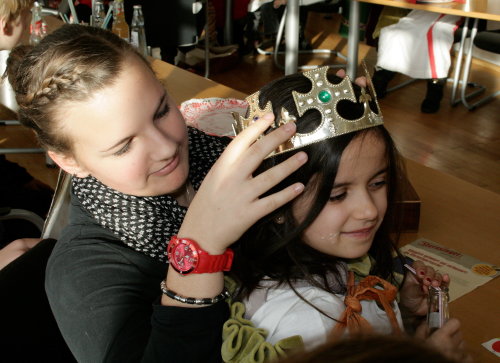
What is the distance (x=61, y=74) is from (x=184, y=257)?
1.33 feet

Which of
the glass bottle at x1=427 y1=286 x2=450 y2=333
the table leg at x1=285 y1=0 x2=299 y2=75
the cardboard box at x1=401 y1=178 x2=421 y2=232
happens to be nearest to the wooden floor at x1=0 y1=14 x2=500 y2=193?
the table leg at x1=285 y1=0 x2=299 y2=75

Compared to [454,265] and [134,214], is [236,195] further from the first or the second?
[454,265]

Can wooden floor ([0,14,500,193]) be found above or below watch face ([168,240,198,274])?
below

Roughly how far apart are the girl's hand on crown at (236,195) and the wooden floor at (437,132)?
2.42m

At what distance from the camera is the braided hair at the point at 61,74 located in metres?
1.02

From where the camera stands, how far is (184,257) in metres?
0.88

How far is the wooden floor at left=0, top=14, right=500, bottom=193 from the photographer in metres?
3.31

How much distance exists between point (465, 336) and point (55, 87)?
0.83 m

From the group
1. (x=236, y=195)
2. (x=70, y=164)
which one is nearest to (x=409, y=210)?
(x=236, y=195)

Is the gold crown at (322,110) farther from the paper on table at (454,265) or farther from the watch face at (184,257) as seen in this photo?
the paper on table at (454,265)

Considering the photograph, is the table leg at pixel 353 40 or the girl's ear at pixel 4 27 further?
the table leg at pixel 353 40

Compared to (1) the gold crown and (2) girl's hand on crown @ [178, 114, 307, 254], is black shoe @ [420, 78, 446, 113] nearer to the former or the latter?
(1) the gold crown

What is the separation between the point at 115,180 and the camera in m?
1.05

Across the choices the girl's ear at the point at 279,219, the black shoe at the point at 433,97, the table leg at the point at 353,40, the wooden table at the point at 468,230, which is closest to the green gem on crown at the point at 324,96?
the girl's ear at the point at 279,219
